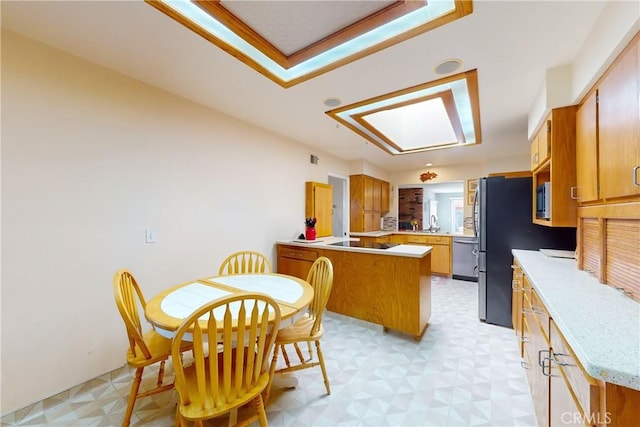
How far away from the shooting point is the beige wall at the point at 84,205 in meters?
1.60

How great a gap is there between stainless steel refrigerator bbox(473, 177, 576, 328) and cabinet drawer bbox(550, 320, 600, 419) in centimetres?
192

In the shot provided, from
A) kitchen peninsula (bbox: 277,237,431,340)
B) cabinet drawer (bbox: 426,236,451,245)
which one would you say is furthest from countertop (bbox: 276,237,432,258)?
cabinet drawer (bbox: 426,236,451,245)

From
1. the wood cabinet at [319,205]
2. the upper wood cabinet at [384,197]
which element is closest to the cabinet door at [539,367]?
the wood cabinet at [319,205]

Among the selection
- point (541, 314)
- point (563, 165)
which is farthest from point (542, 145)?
point (541, 314)

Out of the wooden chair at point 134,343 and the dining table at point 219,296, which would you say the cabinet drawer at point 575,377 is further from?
the wooden chair at point 134,343

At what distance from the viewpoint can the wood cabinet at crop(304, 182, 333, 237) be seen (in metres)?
3.96

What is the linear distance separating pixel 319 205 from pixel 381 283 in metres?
1.80

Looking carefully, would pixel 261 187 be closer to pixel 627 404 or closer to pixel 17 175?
pixel 17 175

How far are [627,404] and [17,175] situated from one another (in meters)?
2.95

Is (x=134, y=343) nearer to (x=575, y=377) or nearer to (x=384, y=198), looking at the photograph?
(x=575, y=377)

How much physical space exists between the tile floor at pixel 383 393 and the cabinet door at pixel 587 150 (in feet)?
4.65

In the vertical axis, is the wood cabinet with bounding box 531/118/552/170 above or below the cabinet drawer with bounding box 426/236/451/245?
above

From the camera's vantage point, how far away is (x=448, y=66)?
1891 mm

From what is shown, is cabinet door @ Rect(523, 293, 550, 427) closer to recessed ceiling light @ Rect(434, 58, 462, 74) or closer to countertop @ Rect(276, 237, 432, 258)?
countertop @ Rect(276, 237, 432, 258)
